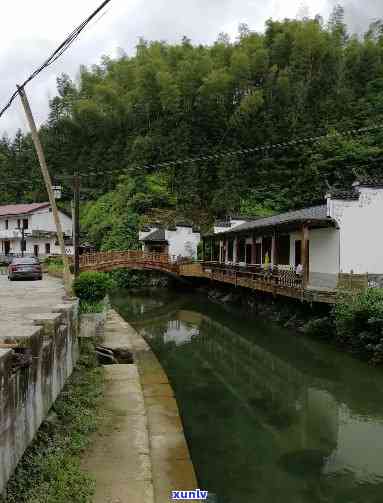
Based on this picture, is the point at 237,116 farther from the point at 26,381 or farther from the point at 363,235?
the point at 26,381

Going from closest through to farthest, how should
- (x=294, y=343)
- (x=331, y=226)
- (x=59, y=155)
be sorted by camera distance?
(x=294, y=343) → (x=331, y=226) → (x=59, y=155)

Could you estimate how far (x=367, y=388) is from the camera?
10.7 metres

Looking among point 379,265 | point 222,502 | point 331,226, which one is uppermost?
point 331,226

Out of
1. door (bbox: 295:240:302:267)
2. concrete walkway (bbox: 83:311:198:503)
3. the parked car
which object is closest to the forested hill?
the parked car

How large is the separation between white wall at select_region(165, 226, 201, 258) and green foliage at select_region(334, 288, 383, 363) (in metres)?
24.7

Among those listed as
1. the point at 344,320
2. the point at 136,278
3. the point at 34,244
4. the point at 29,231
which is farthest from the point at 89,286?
the point at 34,244

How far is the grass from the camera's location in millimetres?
4977

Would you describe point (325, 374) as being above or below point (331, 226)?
below

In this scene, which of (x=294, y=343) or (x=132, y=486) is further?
(x=294, y=343)

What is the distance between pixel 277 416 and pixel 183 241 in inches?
1151

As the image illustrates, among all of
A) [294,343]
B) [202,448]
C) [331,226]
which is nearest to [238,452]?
[202,448]

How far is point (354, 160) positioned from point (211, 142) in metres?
15.0

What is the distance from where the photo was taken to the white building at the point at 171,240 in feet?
123

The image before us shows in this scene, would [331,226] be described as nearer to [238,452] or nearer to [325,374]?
[325,374]
